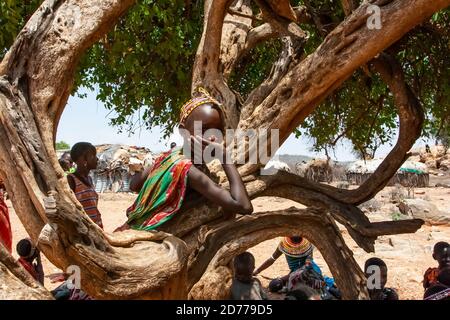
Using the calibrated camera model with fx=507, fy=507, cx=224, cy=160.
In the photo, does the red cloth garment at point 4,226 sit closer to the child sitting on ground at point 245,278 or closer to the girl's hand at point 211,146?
the child sitting on ground at point 245,278

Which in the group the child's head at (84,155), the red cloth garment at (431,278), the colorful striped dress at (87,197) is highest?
the child's head at (84,155)

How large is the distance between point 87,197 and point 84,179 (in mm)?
188

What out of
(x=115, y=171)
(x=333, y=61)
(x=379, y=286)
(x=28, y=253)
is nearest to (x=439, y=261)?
(x=379, y=286)

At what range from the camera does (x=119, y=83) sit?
277 inches

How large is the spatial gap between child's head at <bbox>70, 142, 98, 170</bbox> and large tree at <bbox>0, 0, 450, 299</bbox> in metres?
1.00

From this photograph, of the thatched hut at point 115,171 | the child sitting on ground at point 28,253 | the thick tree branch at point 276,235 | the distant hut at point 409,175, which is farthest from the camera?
the thatched hut at point 115,171

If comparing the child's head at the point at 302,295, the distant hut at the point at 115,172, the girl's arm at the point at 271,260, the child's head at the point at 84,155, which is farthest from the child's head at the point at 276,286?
the distant hut at the point at 115,172

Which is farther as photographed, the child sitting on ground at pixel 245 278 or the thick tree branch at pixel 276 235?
the child sitting on ground at pixel 245 278

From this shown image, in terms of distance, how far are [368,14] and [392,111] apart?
13.1 feet

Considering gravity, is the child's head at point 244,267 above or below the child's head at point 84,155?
Answer: below

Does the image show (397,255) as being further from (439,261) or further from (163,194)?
(163,194)

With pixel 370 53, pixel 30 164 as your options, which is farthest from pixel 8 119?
pixel 370 53

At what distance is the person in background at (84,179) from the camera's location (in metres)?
3.70

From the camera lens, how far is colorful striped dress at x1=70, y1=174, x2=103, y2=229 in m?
3.66
